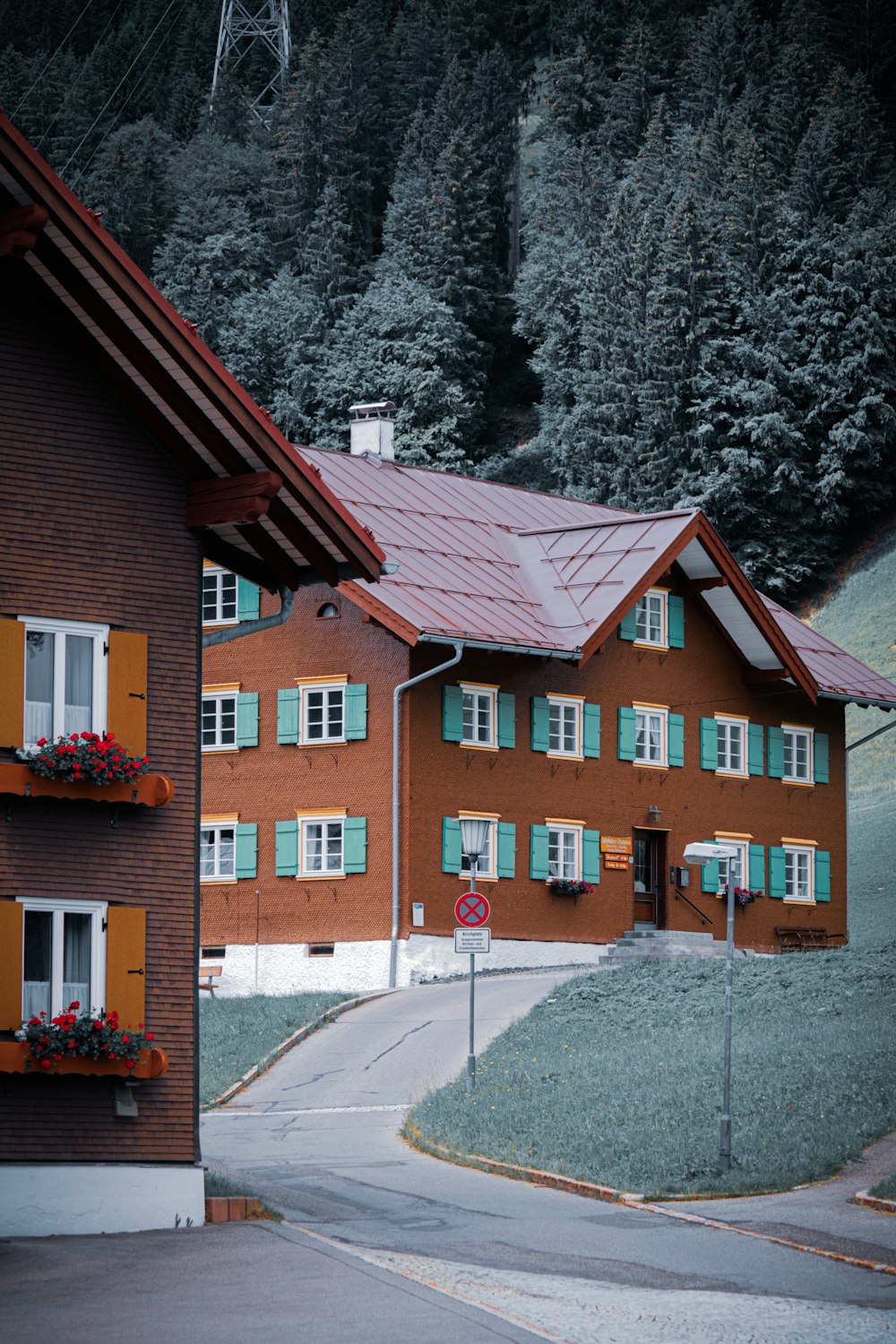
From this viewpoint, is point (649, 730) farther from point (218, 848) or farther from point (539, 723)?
point (218, 848)

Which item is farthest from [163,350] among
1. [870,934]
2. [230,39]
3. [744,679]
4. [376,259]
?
[230,39]

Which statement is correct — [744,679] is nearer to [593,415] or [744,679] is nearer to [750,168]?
[593,415]

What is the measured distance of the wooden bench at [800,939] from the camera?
42.1 meters

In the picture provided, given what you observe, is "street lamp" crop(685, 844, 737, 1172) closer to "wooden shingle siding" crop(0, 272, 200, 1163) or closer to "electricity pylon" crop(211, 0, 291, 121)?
"wooden shingle siding" crop(0, 272, 200, 1163)

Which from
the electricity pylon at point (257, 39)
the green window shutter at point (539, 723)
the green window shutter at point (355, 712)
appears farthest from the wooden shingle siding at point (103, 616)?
the electricity pylon at point (257, 39)

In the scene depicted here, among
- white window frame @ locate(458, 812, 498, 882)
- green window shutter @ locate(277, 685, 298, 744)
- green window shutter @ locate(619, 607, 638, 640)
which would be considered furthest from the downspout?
green window shutter @ locate(619, 607, 638, 640)

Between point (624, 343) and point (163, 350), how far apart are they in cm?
5831

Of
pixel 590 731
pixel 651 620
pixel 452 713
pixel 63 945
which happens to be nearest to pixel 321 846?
pixel 452 713

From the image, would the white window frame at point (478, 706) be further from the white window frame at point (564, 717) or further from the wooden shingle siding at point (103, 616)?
the wooden shingle siding at point (103, 616)

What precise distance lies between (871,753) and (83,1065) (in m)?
46.3

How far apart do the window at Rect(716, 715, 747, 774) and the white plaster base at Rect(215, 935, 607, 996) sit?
16.1ft

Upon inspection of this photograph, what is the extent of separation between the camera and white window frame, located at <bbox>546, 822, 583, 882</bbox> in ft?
126

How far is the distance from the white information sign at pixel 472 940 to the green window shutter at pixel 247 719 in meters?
12.8

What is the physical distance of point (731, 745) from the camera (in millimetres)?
42062
